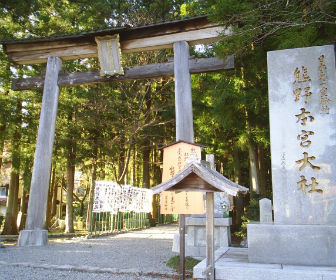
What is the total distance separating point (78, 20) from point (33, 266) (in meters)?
12.1

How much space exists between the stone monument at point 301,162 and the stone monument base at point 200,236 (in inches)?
96.5

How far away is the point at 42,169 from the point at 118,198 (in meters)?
4.31

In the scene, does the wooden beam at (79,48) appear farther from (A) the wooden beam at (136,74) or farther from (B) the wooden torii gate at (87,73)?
(A) the wooden beam at (136,74)

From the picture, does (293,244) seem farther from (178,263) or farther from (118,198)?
(118,198)

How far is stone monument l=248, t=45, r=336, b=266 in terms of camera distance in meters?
4.44

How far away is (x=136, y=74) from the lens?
8703mm

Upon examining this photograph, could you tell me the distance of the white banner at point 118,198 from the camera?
10.6 m

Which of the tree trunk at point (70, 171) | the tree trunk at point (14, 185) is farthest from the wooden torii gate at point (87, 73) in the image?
the tree trunk at point (70, 171)

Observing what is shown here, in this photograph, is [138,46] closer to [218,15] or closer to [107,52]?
[107,52]

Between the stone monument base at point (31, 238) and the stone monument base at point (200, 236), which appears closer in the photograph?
the stone monument base at point (200, 236)

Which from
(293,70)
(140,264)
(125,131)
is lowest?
(140,264)

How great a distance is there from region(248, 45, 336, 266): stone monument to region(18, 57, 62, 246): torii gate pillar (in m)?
5.83

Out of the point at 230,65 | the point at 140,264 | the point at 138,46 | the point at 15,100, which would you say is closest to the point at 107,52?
the point at 138,46

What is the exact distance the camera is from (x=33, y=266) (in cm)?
535
